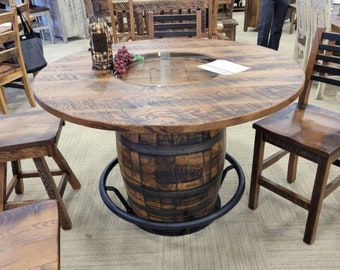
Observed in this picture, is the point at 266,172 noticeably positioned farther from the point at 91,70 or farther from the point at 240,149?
the point at 91,70

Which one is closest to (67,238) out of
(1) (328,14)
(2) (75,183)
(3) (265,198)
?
(2) (75,183)

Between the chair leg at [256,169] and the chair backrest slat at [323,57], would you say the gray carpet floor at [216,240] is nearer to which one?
the chair leg at [256,169]

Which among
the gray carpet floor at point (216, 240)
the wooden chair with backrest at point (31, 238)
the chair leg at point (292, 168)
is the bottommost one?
the gray carpet floor at point (216, 240)

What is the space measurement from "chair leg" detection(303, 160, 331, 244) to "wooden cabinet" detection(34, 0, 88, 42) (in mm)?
4946

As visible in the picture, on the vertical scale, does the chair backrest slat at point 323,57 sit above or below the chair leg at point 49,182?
above

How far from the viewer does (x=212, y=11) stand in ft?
8.36

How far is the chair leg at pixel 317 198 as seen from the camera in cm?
143

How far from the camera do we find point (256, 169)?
5.79 feet

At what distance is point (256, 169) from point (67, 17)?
468cm

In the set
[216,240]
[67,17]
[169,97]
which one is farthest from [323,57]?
[67,17]

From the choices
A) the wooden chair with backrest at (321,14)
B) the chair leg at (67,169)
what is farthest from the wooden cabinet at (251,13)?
the chair leg at (67,169)

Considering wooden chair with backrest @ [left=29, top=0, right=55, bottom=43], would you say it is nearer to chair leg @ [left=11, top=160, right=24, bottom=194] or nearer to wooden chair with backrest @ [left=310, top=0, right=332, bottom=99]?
chair leg @ [left=11, top=160, right=24, bottom=194]

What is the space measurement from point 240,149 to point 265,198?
0.58 meters

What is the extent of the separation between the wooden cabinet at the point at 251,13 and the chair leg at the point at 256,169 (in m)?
4.56
